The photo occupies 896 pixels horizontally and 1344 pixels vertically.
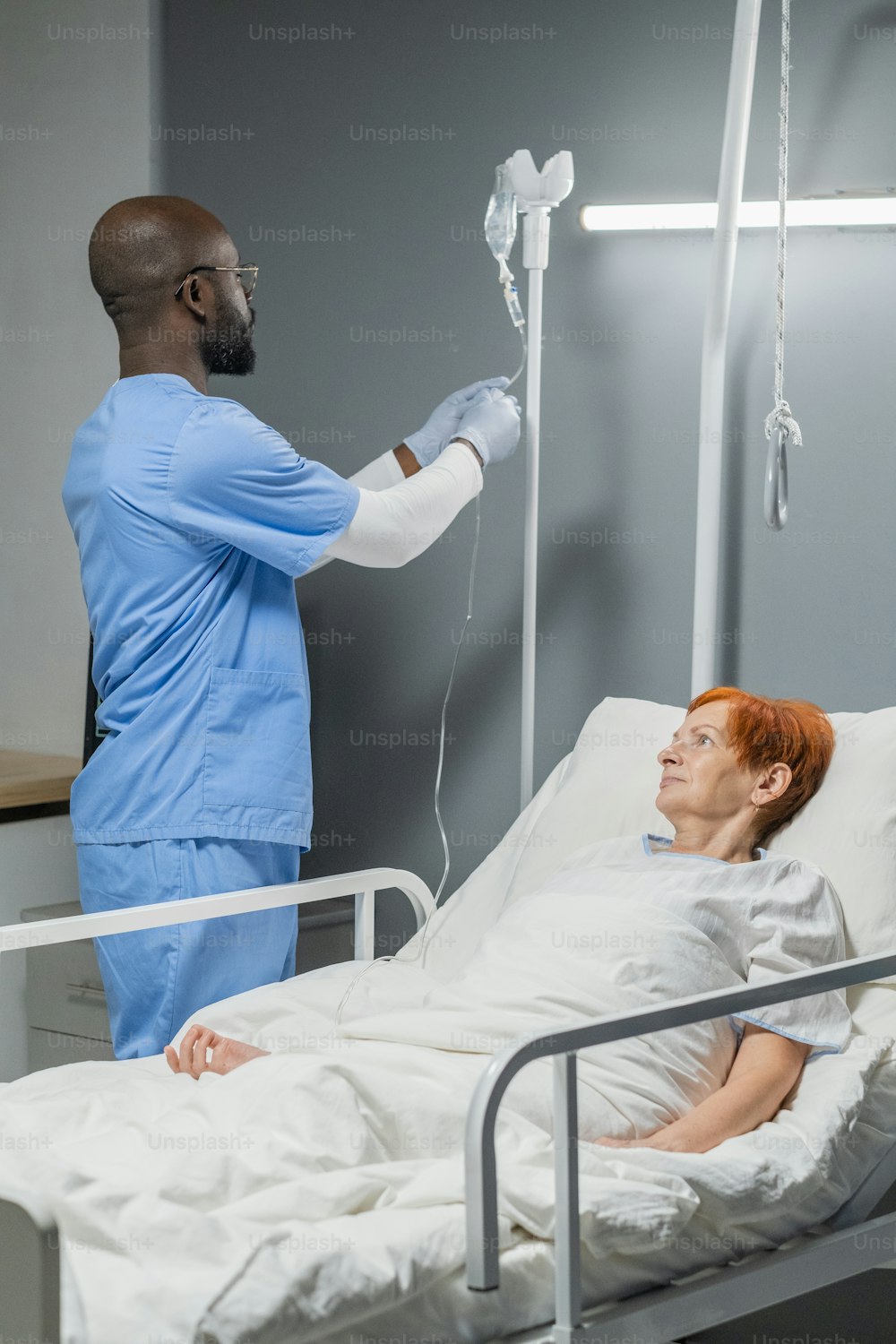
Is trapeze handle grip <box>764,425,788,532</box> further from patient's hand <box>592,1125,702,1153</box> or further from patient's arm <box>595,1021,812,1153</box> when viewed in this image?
patient's hand <box>592,1125,702,1153</box>

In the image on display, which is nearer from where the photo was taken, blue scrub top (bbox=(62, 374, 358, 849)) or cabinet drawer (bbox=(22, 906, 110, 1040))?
blue scrub top (bbox=(62, 374, 358, 849))

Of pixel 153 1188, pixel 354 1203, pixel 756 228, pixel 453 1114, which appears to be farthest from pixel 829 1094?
pixel 756 228

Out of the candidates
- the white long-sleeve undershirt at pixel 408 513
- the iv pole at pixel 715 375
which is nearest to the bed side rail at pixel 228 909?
the white long-sleeve undershirt at pixel 408 513

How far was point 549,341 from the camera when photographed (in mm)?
2711

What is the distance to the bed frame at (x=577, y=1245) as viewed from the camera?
3.97 ft

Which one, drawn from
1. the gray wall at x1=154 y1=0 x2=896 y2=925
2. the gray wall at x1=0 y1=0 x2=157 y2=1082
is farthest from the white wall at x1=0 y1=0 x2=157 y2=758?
the gray wall at x1=154 y1=0 x2=896 y2=925

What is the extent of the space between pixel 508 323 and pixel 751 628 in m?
0.76

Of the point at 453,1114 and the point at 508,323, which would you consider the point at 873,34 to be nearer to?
the point at 508,323

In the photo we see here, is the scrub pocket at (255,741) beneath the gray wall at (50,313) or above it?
beneath

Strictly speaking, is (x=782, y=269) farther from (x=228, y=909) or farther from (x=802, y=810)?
(x=228, y=909)

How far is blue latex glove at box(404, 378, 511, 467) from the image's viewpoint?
2.55m

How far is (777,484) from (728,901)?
76 centimetres

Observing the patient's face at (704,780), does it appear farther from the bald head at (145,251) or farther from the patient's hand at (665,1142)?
the bald head at (145,251)

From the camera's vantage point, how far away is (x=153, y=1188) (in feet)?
4.17
